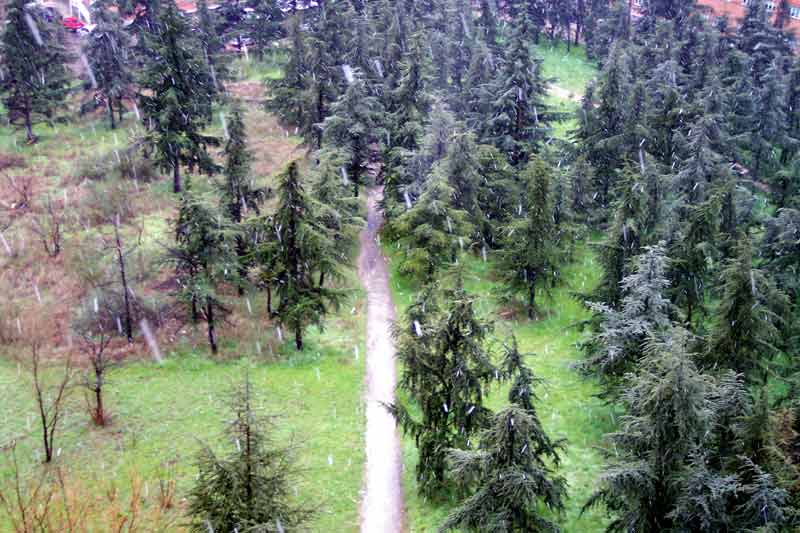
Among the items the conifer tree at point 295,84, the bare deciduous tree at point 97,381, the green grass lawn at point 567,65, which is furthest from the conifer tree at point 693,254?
the green grass lawn at point 567,65

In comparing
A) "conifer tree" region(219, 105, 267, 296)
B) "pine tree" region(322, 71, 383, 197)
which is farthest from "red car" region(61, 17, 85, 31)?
"conifer tree" region(219, 105, 267, 296)

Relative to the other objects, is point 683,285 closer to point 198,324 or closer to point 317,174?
point 317,174

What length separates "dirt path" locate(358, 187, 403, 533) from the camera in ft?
76.4

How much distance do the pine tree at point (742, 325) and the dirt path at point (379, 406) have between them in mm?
10997

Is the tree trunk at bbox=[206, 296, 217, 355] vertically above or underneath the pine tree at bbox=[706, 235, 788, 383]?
underneath

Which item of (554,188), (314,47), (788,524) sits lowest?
(788,524)

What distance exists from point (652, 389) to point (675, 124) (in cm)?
2676

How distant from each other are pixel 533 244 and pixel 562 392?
6853 mm

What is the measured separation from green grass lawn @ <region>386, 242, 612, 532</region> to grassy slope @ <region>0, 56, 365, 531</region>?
249cm

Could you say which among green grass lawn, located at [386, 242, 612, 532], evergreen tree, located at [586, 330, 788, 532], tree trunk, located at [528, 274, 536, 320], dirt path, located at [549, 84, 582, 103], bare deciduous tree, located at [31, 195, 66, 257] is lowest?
green grass lawn, located at [386, 242, 612, 532]

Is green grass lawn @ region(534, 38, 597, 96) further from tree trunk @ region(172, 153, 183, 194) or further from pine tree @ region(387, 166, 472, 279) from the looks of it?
tree trunk @ region(172, 153, 183, 194)

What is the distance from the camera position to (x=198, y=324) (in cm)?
3319

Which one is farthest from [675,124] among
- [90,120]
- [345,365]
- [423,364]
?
[90,120]

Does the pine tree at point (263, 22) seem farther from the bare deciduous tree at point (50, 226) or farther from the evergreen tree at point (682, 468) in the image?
Result: the evergreen tree at point (682, 468)
